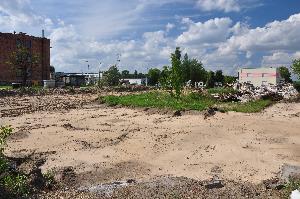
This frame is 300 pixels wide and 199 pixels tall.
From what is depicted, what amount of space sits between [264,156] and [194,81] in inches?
3277

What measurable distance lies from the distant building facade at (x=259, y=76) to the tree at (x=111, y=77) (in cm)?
2386

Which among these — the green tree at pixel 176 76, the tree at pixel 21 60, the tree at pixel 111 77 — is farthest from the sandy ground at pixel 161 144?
the tree at pixel 111 77

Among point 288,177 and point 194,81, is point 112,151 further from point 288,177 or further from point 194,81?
point 194,81

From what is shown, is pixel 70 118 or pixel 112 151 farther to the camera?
pixel 70 118

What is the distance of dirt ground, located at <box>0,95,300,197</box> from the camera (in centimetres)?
1297

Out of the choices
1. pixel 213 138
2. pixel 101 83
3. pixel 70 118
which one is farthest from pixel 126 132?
pixel 101 83

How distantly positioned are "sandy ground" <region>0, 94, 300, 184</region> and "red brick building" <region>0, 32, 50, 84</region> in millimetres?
48069

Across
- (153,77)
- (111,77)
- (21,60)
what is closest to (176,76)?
(21,60)

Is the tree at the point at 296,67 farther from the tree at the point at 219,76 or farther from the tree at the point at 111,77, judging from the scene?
the tree at the point at 111,77

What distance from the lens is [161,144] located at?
17.3 metres

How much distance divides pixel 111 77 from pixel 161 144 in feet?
218

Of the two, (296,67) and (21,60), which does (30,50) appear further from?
(296,67)

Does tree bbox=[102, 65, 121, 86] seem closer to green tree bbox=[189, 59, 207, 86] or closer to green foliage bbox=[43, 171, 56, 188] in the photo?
green tree bbox=[189, 59, 207, 86]

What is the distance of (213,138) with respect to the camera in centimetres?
1836
